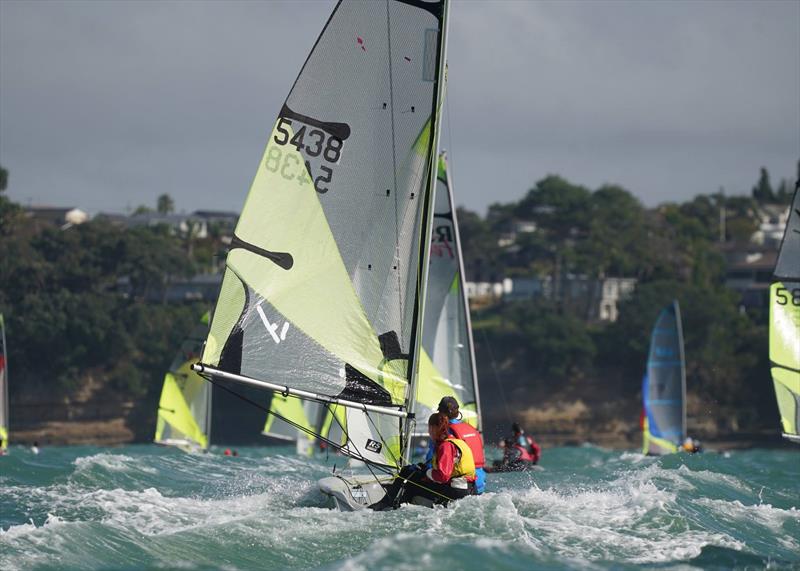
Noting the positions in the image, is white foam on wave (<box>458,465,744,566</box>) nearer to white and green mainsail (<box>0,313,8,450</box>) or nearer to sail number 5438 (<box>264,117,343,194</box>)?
sail number 5438 (<box>264,117,343,194</box>)

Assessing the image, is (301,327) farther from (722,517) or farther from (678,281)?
(678,281)

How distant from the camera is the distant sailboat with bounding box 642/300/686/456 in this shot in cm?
3703

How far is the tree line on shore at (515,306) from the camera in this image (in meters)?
69.2

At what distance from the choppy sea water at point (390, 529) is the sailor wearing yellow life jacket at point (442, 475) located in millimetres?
263

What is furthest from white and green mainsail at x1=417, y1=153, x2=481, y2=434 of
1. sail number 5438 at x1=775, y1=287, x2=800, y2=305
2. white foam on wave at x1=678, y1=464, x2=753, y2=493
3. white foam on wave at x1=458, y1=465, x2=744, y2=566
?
white foam on wave at x1=458, y1=465, x2=744, y2=566

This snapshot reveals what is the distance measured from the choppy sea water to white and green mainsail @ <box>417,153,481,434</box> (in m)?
4.79

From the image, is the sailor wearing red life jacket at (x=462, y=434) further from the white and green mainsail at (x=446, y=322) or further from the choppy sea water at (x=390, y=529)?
the white and green mainsail at (x=446, y=322)

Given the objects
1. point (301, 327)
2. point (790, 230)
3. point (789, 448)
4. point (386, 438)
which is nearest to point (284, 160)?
point (301, 327)

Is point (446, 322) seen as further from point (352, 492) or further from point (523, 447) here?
point (352, 492)

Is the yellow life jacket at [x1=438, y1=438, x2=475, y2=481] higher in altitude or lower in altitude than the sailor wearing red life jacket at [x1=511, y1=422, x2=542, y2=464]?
higher

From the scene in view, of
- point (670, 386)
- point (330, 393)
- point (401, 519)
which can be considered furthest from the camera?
point (670, 386)

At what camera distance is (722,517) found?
15078 millimetres

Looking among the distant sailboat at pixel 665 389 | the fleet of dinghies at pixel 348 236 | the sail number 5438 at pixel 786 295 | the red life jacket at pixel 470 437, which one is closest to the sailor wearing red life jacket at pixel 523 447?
the sail number 5438 at pixel 786 295

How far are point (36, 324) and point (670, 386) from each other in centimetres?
4057
